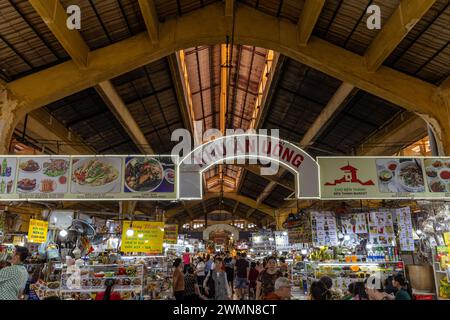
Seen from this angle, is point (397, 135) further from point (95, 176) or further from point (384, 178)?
point (95, 176)

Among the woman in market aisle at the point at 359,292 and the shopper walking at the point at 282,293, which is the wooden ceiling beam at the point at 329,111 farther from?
the shopper walking at the point at 282,293

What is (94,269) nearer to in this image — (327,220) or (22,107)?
(22,107)

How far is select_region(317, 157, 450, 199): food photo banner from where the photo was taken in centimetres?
594

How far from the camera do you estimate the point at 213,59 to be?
10.4 m

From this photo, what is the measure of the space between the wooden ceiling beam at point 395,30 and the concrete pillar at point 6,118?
6.37 m

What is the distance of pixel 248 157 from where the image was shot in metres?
5.91

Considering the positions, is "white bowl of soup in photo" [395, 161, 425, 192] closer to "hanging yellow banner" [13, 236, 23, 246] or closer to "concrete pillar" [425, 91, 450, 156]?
"concrete pillar" [425, 91, 450, 156]

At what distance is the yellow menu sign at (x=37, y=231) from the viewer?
988cm

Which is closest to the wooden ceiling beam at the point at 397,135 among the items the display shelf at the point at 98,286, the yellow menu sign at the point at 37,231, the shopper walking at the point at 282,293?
the shopper walking at the point at 282,293

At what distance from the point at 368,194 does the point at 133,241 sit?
6840 mm

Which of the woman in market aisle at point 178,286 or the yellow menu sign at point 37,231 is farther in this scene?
the yellow menu sign at point 37,231

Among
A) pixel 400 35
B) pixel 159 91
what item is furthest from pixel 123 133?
pixel 400 35

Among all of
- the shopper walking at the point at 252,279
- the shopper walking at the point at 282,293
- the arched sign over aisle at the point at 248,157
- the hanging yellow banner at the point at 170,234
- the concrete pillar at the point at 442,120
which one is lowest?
the shopper walking at the point at 252,279

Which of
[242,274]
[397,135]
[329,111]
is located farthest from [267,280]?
[397,135]
